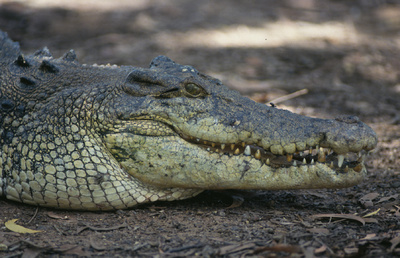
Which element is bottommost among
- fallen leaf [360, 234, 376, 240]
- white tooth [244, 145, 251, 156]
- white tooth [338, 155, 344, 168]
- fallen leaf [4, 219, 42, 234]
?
fallen leaf [4, 219, 42, 234]

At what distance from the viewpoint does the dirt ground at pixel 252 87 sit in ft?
8.87

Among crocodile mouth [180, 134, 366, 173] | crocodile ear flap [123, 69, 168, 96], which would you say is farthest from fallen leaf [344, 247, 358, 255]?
crocodile ear flap [123, 69, 168, 96]

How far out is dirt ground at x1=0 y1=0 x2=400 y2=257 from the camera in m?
2.70

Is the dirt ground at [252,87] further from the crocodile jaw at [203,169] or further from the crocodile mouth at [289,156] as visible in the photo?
the crocodile mouth at [289,156]

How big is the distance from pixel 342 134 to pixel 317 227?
0.62 meters

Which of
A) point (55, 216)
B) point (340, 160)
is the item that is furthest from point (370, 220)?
point (55, 216)

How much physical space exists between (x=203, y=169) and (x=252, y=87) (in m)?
3.58

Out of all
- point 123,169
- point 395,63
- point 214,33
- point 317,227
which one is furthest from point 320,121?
point 214,33

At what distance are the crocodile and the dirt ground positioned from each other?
0.74 ft

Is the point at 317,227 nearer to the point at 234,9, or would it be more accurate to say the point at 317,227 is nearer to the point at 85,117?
the point at 85,117

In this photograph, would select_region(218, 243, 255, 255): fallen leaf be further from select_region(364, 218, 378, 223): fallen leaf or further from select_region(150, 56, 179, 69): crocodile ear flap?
select_region(150, 56, 179, 69): crocodile ear flap

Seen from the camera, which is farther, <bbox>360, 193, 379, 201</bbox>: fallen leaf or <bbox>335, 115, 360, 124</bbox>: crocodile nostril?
<bbox>360, 193, 379, 201</bbox>: fallen leaf

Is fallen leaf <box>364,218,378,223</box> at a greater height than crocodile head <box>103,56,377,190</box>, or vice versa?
crocodile head <box>103,56,377,190</box>

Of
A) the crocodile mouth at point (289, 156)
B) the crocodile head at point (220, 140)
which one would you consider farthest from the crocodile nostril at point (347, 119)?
the crocodile mouth at point (289, 156)
